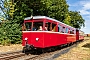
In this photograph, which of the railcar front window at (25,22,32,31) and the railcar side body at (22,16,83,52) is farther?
the railcar front window at (25,22,32,31)

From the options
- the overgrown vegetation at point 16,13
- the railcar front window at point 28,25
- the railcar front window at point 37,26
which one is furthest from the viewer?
the overgrown vegetation at point 16,13

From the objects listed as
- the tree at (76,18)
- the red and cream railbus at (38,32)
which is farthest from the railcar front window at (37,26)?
the tree at (76,18)

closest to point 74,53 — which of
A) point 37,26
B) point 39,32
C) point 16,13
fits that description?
point 39,32

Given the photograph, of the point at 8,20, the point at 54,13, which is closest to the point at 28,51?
the point at 8,20

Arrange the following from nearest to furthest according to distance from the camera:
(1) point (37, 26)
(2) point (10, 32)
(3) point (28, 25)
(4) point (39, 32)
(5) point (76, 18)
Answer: (4) point (39, 32), (1) point (37, 26), (3) point (28, 25), (2) point (10, 32), (5) point (76, 18)

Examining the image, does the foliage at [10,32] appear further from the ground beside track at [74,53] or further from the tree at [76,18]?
the tree at [76,18]

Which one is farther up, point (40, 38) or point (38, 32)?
point (38, 32)

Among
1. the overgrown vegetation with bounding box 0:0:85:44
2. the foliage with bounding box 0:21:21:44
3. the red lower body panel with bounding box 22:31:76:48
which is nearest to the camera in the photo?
the red lower body panel with bounding box 22:31:76:48

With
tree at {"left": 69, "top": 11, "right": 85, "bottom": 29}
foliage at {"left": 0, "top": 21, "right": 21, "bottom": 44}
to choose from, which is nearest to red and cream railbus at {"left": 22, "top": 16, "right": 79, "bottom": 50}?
foliage at {"left": 0, "top": 21, "right": 21, "bottom": 44}

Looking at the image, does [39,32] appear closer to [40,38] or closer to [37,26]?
[40,38]

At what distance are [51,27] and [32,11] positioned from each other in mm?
13236

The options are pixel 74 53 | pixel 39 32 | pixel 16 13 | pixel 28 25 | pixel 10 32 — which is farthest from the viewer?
pixel 16 13

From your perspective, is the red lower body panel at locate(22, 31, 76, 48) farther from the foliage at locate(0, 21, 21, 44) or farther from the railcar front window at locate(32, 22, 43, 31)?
the foliage at locate(0, 21, 21, 44)

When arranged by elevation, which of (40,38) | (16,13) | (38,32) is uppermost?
(16,13)
